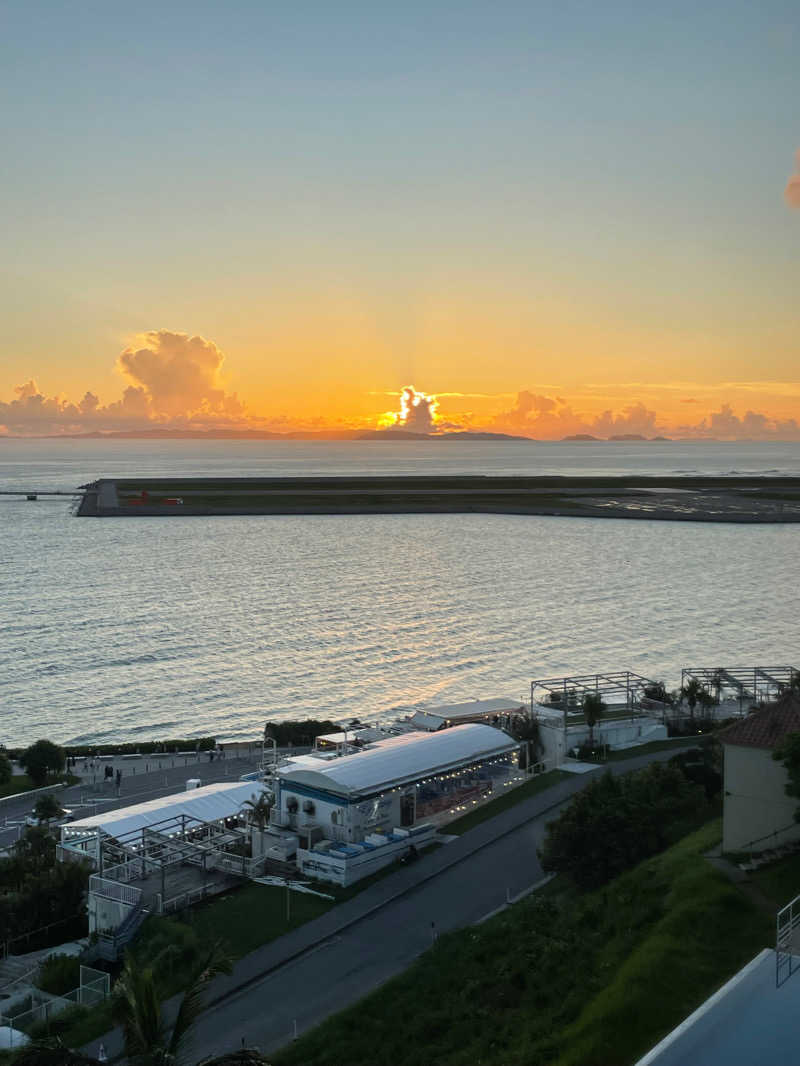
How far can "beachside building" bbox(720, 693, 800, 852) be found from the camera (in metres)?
18.2

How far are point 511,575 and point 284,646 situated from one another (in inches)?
1153

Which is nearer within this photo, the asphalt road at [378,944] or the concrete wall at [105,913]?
the asphalt road at [378,944]

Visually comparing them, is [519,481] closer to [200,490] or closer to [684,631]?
[200,490]

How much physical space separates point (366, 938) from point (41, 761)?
678 inches

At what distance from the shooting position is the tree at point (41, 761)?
1271 inches

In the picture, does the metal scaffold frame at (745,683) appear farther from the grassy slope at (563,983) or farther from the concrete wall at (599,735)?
the grassy slope at (563,983)

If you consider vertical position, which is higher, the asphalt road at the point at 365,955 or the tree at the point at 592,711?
the tree at the point at 592,711

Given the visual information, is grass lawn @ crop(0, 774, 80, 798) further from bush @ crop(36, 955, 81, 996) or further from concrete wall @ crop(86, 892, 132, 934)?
bush @ crop(36, 955, 81, 996)

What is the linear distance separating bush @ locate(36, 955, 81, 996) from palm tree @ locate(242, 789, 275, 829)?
6036 millimetres

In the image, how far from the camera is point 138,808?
86.2ft

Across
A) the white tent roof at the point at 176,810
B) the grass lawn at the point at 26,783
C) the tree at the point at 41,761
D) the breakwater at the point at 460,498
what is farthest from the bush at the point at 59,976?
the breakwater at the point at 460,498

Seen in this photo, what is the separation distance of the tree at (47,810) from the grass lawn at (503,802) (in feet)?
37.1

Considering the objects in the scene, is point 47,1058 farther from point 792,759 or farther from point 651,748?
point 651,748

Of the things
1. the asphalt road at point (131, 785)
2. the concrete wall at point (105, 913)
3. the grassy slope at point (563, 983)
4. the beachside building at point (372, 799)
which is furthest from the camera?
the asphalt road at point (131, 785)
